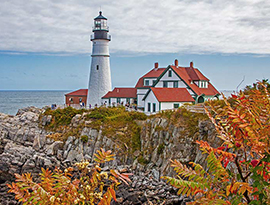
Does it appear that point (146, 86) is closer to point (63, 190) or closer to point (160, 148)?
point (160, 148)

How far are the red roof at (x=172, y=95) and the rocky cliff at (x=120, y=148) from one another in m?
4.95

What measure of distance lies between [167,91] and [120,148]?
9.35 metres

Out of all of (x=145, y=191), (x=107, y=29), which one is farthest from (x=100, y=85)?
(x=145, y=191)

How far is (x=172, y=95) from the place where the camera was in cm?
2919

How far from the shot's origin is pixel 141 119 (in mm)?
25125

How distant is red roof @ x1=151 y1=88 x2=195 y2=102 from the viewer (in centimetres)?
2867

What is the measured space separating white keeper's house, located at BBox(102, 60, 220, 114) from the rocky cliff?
4.48 metres

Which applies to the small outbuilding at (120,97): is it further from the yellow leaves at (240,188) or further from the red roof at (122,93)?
the yellow leaves at (240,188)

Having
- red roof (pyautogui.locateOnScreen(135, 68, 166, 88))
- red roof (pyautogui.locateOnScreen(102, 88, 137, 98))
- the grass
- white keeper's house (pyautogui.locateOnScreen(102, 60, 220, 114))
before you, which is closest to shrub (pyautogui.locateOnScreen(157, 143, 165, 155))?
the grass

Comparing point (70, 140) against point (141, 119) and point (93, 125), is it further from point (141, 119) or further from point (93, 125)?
point (141, 119)

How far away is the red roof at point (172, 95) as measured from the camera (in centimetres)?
2867

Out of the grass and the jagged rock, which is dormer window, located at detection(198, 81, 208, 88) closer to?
the grass

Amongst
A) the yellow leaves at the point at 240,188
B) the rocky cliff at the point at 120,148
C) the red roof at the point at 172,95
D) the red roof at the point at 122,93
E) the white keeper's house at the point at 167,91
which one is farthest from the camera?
the red roof at the point at 122,93

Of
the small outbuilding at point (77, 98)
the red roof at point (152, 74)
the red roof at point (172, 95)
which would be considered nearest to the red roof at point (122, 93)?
the red roof at point (152, 74)
